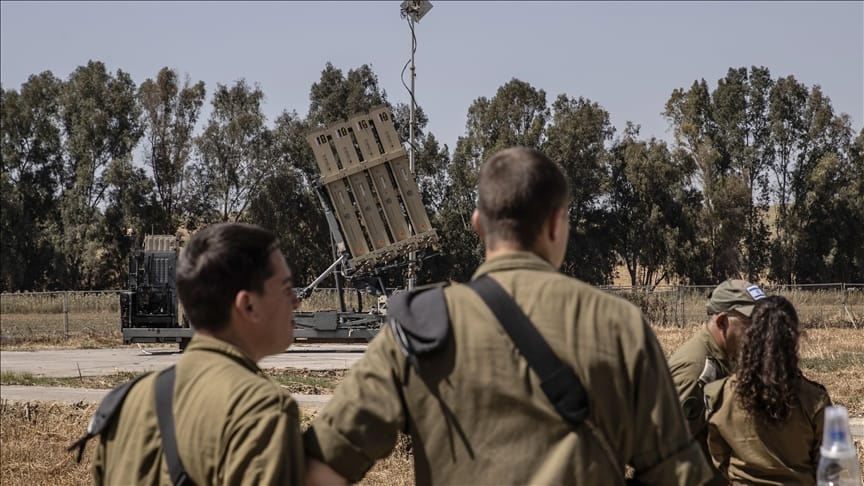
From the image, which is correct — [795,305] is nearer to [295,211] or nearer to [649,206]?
[649,206]

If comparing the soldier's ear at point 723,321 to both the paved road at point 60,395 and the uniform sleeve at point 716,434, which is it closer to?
the uniform sleeve at point 716,434

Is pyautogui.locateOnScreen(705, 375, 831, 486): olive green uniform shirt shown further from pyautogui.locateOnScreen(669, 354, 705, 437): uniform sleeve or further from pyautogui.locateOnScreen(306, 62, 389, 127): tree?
pyautogui.locateOnScreen(306, 62, 389, 127): tree

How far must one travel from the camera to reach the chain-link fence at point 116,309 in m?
29.6

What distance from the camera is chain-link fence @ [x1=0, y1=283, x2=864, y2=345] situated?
97.1 feet

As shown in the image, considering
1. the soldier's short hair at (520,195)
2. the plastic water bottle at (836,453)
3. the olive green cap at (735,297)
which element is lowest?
the plastic water bottle at (836,453)

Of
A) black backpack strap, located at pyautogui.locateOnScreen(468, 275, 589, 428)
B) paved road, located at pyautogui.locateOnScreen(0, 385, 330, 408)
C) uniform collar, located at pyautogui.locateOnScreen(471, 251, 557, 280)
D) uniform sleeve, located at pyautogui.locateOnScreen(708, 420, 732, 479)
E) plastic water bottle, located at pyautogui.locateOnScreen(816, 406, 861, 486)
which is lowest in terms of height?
paved road, located at pyautogui.locateOnScreen(0, 385, 330, 408)

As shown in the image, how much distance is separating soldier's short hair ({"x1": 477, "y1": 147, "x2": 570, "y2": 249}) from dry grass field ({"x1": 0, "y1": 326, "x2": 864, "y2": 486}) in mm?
3947

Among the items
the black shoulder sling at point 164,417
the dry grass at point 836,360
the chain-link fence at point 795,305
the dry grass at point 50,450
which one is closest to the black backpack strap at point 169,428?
the black shoulder sling at point 164,417

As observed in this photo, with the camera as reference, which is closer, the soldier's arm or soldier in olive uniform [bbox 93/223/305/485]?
soldier in olive uniform [bbox 93/223/305/485]

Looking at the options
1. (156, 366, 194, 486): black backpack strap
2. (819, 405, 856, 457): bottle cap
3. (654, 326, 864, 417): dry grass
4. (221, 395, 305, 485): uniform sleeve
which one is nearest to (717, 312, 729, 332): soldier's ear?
(819, 405, 856, 457): bottle cap

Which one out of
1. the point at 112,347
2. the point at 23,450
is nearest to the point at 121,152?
A: the point at 112,347

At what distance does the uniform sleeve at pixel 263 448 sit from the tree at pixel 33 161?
4514 cm

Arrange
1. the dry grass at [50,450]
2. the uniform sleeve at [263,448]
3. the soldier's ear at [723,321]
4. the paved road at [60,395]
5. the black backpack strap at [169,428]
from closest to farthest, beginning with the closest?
the uniform sleeve at [263,448]
the black backpack strap at [169,428]
the soldier's ear at [723,321]
the dry grass at [50,450]
the paved road at [60,395]

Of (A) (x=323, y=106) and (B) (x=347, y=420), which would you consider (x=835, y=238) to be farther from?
(B) (x=347, y=420)
